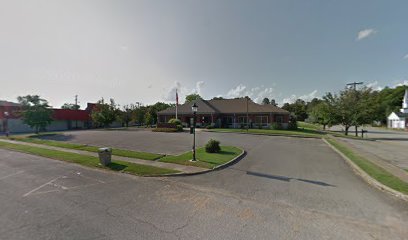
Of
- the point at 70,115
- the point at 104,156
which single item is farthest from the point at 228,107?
the point at 70,115

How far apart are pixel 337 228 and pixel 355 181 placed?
4.70 meters

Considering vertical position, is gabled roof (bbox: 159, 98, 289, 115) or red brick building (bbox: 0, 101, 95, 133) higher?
gabled roof (bbox: 159, 98, 289, 115)

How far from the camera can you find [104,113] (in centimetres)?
4316

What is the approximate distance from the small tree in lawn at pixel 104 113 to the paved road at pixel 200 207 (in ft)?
120

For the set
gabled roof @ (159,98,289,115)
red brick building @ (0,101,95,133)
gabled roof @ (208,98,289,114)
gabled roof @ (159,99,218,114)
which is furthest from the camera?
gabled roof @ (159,99,218,114)


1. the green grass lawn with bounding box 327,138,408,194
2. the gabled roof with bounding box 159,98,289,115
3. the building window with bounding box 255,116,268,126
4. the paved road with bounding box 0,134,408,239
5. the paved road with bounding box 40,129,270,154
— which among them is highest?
the gabled roof with bounding box 159,98,289,115

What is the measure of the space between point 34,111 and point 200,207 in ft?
116

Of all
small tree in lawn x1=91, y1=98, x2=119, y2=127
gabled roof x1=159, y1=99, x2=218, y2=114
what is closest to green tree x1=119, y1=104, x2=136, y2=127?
small tree in lawn x1=91, y1=98, x2=119, y2=127

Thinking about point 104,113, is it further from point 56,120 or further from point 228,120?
point 228,120

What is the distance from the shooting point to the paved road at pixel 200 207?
4219mm

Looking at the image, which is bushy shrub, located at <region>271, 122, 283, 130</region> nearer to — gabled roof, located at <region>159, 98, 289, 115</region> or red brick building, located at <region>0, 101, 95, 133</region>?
gabled roof, located at <region>159, 98, 289, 115</region>

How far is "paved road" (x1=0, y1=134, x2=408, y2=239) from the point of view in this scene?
422cm

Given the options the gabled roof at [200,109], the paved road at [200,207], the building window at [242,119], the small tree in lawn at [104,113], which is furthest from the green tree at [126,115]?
the paved road at [200,207]

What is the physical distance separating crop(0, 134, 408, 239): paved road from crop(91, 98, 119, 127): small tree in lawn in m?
36.5
